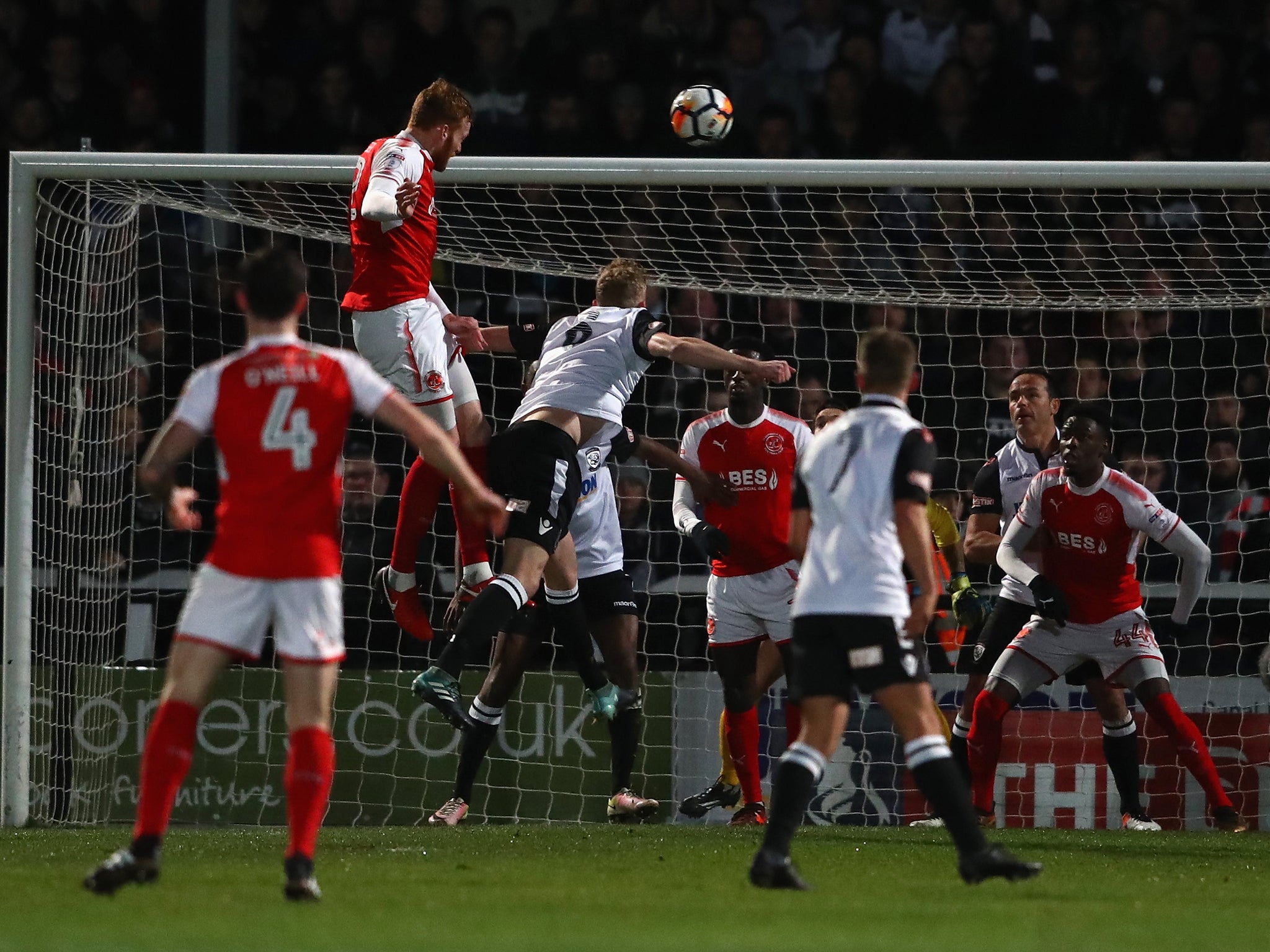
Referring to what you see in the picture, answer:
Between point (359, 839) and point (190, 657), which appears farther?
point (359, 839)

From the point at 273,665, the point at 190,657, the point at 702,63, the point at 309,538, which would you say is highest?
the point at 702,63

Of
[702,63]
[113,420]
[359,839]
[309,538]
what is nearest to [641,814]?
[359,839]

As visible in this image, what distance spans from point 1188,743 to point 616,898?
14.2ft

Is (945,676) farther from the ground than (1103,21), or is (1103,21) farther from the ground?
(1103,21)

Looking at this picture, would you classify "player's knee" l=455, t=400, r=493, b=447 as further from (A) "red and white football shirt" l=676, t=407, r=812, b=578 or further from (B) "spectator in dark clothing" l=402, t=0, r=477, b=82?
(B) "spectator in dark clothing" l=402, t=0, r=477, b=82

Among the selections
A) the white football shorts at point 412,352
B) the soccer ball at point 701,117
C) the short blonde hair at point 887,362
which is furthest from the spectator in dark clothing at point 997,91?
the short blonde hair at point 887,362

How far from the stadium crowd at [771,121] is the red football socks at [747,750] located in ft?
7.34

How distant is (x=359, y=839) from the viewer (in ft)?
24.0

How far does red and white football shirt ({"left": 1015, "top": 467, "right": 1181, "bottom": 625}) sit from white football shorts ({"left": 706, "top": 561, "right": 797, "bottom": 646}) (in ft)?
4.13

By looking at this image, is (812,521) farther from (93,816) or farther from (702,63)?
(702,63)

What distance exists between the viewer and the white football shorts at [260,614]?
4.86 m

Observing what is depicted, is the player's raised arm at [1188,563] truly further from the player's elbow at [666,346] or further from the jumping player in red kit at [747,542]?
the player's elbow at [666,346]

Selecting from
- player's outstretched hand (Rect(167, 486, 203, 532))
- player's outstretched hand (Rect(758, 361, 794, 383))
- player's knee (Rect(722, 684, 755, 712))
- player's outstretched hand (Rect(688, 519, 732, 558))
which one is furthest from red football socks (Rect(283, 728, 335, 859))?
player's knee (Rect(722, 684, 755, 712))

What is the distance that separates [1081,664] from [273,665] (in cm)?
465
